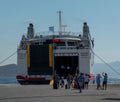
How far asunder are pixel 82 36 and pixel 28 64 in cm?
947

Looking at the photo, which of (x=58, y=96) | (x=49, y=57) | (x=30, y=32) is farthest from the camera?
(x=30, y=32)

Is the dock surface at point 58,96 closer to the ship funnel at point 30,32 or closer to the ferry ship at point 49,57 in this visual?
the ferry ship at point 49,57

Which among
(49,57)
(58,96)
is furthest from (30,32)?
(58,96)

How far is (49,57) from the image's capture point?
163 feet

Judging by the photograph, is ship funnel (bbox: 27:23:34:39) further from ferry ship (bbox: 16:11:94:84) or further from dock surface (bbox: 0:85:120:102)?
dock surface (bbox: 0:85:120:102)

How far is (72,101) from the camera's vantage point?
21.7 meters

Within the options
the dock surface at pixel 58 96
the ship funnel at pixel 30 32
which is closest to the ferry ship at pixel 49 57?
the ship funnel at pixel 30 32

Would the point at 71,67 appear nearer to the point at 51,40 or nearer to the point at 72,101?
the point at 51,40

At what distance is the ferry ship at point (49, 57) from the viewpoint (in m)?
49.2

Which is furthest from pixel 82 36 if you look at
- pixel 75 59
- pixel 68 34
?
pixel 75 59

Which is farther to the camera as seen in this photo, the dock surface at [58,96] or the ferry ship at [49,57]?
the ferry ship at [49,57]

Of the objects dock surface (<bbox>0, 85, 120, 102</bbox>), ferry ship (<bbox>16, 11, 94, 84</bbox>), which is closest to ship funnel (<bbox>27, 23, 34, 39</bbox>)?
ferry ship (<bbox>16, 11, 94, 84</bbox>)

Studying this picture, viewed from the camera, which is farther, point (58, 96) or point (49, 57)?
point (49, 57)

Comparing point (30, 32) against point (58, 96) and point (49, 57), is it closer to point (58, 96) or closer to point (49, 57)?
point (49, 57)
